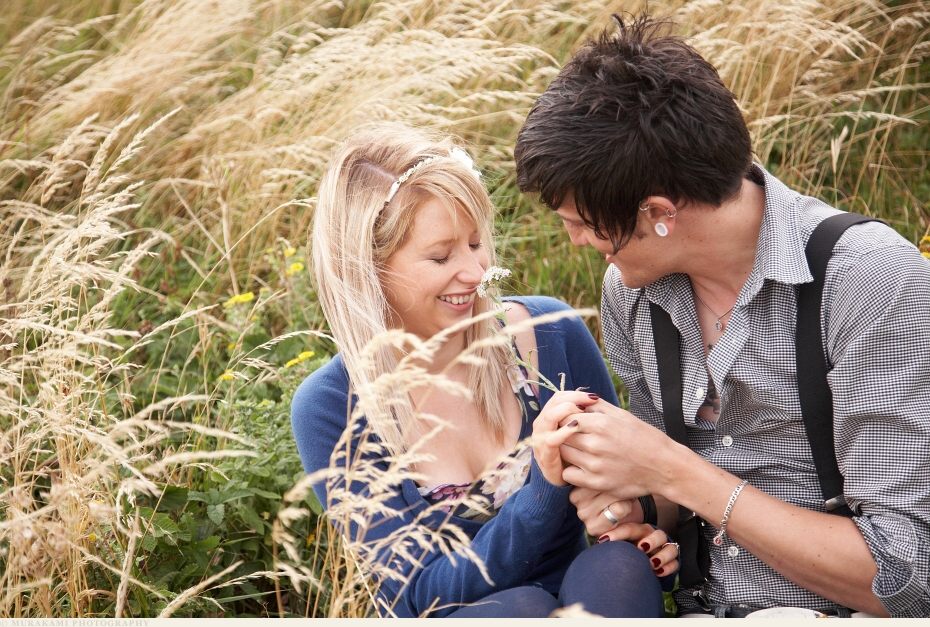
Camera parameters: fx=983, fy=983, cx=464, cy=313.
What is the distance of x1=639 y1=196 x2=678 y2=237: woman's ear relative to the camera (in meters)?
2.05

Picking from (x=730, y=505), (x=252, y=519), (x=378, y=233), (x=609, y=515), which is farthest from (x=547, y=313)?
(x=252, y=519)

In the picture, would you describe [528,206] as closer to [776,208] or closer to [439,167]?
[439,167]

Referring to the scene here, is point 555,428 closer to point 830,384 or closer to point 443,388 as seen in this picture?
point 443,388

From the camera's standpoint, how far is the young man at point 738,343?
190cm

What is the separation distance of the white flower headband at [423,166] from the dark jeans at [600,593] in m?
0.95

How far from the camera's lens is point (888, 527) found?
191 cm

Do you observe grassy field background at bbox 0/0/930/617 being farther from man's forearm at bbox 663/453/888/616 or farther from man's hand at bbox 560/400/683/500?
man's forearm at bbox 663/453/888/616

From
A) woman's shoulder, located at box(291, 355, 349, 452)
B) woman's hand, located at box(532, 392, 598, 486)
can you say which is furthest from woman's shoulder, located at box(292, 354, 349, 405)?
woman's hand, located at box(532, 392, 598, 486)

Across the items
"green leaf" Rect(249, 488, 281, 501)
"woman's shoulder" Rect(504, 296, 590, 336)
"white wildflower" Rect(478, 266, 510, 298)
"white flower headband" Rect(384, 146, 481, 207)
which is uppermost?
"white flower headband" Rect(384, 146, 481, 207)

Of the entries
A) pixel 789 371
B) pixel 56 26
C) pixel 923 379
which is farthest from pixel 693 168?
pixel 56 26

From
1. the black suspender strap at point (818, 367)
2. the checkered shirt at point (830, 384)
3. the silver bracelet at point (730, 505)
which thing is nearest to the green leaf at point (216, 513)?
the checkered shirt at point (830, 384)

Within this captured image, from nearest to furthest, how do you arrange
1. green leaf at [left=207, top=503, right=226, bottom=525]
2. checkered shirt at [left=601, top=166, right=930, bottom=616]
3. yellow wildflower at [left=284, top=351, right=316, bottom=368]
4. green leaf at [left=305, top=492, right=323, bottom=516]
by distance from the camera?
checkered shirt at [left=601, top=166, right=930, bottom=616] → green leaf at [left=207, top=503, right=226, bottom=525] → green leaf at [left=305, top=492, right=323, bottom=516] → yellow wildflower at [left=284, top=351, right=316, bottom=368]

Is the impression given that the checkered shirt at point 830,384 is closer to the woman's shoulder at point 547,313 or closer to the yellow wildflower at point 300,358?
the woman's shoulder at point 547,313

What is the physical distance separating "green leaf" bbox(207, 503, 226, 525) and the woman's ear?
1357mm
